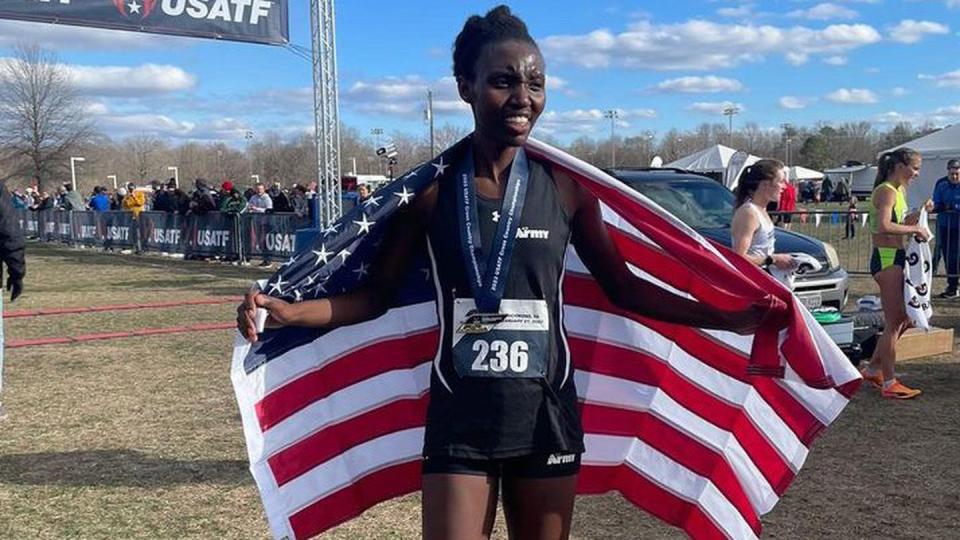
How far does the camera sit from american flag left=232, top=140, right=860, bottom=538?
10.4ft

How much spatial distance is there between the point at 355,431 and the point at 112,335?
8.45 m

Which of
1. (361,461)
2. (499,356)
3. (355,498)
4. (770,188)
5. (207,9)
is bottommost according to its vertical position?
(355,498)

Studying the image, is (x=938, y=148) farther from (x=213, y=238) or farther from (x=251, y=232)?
(x=213, y=238)

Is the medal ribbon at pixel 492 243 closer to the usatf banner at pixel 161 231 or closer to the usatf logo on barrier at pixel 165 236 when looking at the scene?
the usatf banner at pixel 161 231

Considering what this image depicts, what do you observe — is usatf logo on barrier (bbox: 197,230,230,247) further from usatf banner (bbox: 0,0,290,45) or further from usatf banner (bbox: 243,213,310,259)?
usatf banner (bbox: 0,0,290,45)

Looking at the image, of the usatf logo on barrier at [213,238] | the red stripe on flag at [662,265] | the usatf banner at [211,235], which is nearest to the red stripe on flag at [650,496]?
the red stripe on flag at [662,265]

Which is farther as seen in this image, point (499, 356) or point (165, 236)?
point (165, 236)

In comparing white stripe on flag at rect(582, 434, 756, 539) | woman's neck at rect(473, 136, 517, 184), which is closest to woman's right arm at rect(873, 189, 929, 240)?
white stripe on flag at rect(582, 434, 756, 539)

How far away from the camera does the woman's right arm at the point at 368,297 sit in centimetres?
265

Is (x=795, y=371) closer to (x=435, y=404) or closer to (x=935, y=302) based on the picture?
(x=435, y=404)

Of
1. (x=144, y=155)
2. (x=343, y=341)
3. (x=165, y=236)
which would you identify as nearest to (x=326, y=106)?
(x=165, y=236)

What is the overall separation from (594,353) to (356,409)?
0.97 meters

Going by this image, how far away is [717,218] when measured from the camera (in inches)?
382

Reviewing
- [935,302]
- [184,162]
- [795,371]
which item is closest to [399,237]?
[795,371]
